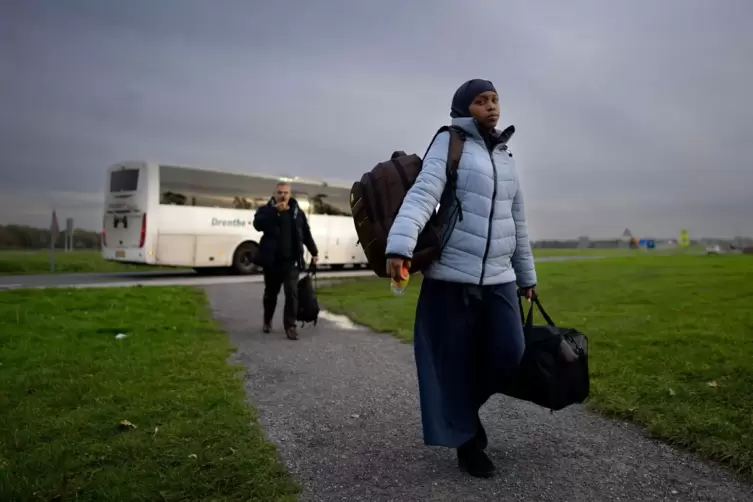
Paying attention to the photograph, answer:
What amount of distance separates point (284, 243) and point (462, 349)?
187 inches

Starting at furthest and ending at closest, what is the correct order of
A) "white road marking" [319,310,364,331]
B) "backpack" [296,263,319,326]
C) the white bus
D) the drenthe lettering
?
the drenthe lettering, the white bus, "white road marking" [319,310,364,331], "backpack" [296,263,319,326]

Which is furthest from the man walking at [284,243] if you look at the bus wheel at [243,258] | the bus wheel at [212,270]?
→ the bus wheel at [212,270]

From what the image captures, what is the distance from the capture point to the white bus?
63.1 feet

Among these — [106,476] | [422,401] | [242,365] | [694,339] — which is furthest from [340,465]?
[694,339]

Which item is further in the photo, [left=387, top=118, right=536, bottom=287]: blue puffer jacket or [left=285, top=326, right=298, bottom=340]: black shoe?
[left=285, top=326, right=298, bottom=340]: black shoe

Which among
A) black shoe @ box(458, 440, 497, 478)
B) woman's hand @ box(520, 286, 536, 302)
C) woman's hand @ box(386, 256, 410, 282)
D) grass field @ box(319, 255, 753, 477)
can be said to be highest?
woman's hand @ box(386, 256, 410, 282)

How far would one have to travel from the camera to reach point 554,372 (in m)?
3.08

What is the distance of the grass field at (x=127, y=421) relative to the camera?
2.94 m

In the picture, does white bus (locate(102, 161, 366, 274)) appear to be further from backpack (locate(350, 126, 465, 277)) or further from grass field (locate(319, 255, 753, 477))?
backpack (locate(350, 126, 465, 277))

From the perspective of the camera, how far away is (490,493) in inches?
115

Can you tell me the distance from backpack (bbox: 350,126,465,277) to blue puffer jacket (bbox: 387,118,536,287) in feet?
0.16

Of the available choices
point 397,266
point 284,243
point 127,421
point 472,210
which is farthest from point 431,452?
point 284,243

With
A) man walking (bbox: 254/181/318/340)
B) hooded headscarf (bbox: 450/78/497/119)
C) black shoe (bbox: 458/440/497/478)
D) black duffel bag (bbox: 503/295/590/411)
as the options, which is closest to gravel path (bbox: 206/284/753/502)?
black shoe (bbox: 458/440/497/478)

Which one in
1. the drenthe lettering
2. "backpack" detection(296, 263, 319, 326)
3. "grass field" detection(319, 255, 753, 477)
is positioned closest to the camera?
"grass field" detection(319, 255, 753, 477)
